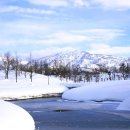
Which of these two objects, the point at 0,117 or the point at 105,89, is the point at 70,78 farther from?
the point at 0,117

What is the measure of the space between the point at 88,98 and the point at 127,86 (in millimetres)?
3907

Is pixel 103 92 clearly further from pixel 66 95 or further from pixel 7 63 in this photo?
pixel 7 63

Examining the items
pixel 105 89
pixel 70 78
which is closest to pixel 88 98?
pixel 105 89

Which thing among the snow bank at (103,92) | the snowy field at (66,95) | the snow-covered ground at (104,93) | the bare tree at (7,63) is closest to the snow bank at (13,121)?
the snowy field at (66,95)

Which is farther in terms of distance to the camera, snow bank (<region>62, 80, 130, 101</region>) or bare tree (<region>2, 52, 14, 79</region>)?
bare tree (<region>2, 52, 14, 79</region>)

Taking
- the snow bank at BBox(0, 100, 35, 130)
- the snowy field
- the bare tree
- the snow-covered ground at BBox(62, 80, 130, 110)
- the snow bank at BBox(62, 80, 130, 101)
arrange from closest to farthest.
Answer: the snow bank at BBox(0, 100, 35, 130) → the snowy field → the snow-covered ground at BBox(62, 80, 130, 110) → the snow bank at BBox(62, 80, 130, 101) → the bare tree

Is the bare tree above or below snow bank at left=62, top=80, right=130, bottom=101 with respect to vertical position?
above

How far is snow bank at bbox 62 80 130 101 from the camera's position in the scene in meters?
35.8

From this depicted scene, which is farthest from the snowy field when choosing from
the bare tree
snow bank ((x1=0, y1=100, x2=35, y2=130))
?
the bare tree

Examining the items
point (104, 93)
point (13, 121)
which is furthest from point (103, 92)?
point (13, 121)

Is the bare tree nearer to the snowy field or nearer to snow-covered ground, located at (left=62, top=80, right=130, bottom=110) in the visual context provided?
the snowy field

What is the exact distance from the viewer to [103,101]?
35.5m

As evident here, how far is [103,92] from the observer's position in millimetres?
37750

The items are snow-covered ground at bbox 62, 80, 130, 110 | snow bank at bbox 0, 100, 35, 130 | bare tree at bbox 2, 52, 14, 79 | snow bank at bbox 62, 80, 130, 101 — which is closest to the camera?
snow bank at bbox 0, 100, 35, 130
